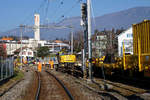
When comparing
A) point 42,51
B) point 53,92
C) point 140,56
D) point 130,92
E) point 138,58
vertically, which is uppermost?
point 42,51

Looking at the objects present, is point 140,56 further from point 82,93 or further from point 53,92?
point 53,92

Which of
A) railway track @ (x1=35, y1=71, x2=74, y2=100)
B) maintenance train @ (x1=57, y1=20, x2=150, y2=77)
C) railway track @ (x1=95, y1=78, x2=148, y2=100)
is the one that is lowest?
railway track @ (x1=35, y1=71, x2=74, y2=100)

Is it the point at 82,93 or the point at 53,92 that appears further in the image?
the point at 53,92

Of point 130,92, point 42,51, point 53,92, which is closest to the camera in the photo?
point 130,92

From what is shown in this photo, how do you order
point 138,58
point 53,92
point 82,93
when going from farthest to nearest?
1. point 53,92
2. point 138,58
3. point 82,93

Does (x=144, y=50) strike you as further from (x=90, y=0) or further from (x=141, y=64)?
(x=90, y=0)

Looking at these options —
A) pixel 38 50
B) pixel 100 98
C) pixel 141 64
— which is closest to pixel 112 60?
pixel 141 64

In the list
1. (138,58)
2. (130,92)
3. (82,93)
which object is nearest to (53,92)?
(82,93)

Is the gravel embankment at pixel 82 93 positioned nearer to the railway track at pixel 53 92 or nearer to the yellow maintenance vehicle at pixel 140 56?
the railway track at pixel 53 92

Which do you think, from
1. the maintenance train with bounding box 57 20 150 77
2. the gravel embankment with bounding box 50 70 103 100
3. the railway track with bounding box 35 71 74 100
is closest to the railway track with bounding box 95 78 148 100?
the maintenance train with bounding box 57 20 150 77

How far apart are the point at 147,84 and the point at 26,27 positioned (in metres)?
28.2

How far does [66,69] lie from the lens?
30.7m

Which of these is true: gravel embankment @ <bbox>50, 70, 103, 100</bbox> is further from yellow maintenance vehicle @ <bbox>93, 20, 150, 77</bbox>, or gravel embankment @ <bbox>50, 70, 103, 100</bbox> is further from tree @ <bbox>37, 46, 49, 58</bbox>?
tree @ <bbox>37, 46, 49, 58</bbox>

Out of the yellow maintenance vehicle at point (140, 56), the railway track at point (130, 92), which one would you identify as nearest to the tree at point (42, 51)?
the yellow maintenance vehicle at point (140, 56)
